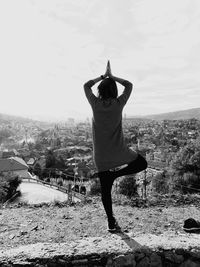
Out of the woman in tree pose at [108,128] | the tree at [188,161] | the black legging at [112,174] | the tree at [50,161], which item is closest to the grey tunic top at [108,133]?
the woman in tree pose at [108,128]

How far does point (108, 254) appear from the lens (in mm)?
2674

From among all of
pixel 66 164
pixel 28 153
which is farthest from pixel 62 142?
pixel 66 164

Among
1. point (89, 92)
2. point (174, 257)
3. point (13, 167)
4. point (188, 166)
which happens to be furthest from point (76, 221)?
point (13, 167)

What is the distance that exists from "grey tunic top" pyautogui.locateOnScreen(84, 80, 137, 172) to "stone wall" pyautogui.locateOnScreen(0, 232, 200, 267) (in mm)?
807

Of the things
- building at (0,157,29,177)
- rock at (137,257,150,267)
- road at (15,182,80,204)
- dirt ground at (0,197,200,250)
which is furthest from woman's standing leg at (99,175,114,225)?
building at (0,157,29,177)

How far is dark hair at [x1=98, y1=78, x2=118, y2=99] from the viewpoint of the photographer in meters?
2.91

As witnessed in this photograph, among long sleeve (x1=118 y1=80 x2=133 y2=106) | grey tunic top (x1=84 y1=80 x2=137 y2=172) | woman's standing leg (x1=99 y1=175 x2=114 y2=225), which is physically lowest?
woman's standing leg (x1=99 y1=175 x2=114 y2=225)

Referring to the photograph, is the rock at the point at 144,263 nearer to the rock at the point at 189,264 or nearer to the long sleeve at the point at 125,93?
the rock at the point at 189,264

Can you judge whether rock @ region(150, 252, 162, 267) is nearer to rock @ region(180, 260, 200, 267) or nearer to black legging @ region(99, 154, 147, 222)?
rock @ region(180, 260, 200, 267)

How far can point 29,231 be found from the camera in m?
3.40

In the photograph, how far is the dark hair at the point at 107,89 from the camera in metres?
2.91

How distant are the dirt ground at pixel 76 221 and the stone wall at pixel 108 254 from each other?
1.04ft

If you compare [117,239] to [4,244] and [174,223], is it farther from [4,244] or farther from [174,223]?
[4,244]

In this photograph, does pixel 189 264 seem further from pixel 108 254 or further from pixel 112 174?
pixel 112 174
